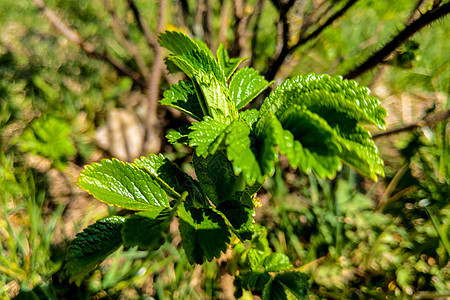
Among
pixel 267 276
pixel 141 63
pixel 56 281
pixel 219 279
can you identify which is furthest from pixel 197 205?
pixel 141 63

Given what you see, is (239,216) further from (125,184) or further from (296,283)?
(296,283)

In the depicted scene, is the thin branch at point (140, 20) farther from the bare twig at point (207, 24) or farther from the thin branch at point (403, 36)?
the thin branch at point (403, 36)

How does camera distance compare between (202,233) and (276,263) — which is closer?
(202,233)

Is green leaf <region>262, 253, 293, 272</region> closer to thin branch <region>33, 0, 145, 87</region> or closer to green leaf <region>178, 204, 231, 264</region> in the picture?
green leaf <region>178, 204, 231, 264</region>

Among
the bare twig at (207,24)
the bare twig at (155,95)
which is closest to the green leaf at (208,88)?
the bare twig at (155,95)

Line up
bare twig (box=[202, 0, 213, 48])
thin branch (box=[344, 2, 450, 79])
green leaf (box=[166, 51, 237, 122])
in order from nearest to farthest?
green leaf (box=[166, 51, 237, 122]), thin branch (box=[344, 2, 450, 79]), bare twig (box=[202, 0, 213, 48])

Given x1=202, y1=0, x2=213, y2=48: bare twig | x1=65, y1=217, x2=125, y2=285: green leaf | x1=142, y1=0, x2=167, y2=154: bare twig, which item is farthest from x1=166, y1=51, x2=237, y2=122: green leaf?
x1=202, y1=0, x2=213, y2=48: bare twig

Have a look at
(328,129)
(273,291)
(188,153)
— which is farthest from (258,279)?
(188,153)
